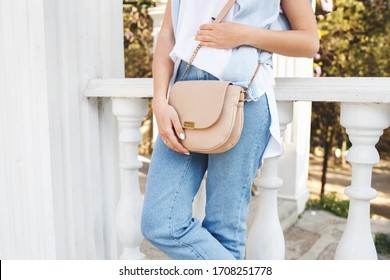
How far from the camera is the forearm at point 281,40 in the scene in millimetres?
1104

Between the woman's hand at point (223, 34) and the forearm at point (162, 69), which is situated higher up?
the woman's hand at point (223, 34)

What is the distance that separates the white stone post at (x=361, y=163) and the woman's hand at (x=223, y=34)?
36 cm

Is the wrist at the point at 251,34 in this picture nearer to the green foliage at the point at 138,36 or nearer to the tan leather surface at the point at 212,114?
the tan leather surface at the point at 212,114

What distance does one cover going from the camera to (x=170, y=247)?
1222mm

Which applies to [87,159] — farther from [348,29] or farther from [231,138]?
[348,29]

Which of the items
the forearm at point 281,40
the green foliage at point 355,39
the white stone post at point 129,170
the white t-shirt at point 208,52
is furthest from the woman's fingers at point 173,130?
the green foliage at point 355,39

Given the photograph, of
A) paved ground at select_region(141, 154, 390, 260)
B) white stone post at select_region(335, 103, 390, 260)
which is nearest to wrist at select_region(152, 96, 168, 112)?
white stone post at select_region(335, 103, 390, 260)

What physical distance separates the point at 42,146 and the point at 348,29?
3.79 meters

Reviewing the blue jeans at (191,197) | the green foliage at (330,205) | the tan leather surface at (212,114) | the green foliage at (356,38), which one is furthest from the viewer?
the green foliage at (356,38)

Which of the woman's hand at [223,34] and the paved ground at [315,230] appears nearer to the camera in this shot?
the woman's hand at [223,34]

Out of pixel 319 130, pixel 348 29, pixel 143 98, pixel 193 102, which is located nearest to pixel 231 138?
pixel 193 102

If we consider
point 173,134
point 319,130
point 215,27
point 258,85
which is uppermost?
point 215,27

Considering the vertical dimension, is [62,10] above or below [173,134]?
above

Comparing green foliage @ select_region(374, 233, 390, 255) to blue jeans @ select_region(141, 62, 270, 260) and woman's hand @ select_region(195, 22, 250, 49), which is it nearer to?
blue jeans @ select_region(141, 62, 270, 260)
